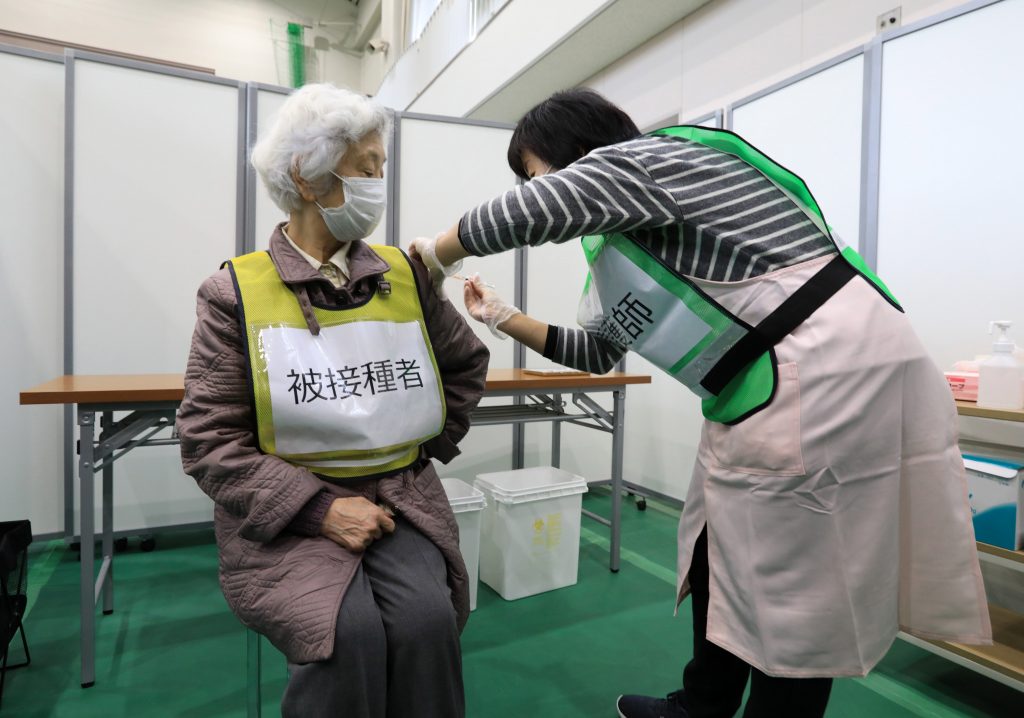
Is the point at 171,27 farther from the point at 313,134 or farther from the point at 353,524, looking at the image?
the point at 353,524

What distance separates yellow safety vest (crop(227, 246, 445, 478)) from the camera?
1.00 metres

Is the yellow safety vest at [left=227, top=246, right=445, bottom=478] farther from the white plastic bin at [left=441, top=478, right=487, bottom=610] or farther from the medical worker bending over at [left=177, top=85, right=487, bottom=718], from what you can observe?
the white plastic bin at [left=441, top=478, right=487, bottom=610]

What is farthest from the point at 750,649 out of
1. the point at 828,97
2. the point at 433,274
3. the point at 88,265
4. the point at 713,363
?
the point at 88,265

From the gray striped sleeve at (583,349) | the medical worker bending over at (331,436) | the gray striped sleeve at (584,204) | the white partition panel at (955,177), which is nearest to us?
the gray striped sleeve at (584,204)

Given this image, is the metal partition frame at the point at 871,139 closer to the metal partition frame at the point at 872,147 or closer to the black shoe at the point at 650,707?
the metal partition frame at the point at 872,147

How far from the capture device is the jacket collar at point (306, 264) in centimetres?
106

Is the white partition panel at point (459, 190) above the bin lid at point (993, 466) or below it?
above

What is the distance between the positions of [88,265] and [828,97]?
3253mm

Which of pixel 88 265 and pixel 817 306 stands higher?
pixel 88 265

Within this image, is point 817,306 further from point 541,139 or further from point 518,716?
point 518,716

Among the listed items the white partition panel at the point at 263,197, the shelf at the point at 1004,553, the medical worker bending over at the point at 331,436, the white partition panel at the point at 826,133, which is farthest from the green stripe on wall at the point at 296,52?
the shelf at the point at 1004,553

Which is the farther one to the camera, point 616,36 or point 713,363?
point 616,36

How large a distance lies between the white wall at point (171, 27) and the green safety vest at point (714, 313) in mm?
6218

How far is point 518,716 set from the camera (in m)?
1.57
